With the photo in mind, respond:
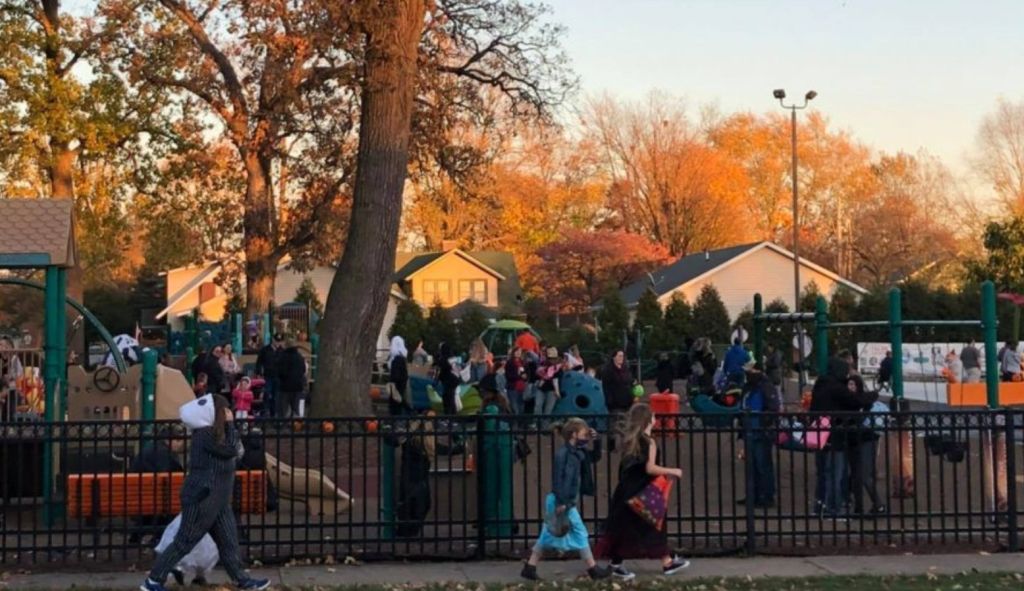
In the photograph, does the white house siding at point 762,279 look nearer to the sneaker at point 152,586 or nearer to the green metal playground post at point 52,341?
the green metal playground post at point 52,341

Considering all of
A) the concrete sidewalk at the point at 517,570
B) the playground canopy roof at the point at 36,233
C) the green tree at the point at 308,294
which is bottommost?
the concrete sidewalk at the point at 517,570

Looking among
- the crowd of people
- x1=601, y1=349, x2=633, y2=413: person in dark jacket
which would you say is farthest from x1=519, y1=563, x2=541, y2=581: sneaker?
the crowd of people

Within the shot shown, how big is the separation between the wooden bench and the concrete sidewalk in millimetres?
646

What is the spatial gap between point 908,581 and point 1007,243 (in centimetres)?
4066

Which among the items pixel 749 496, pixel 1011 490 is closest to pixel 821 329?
pixel 1011 490

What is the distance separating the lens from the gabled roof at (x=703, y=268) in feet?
184

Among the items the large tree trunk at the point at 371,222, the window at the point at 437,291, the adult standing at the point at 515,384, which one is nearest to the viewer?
the large tree trunk at the point at 371,222

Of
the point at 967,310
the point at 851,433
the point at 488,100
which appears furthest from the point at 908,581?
the point at 967,310

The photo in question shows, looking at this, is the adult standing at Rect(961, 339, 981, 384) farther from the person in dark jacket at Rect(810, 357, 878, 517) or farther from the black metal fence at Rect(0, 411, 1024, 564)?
the black metal fence at Rect(0, 411, 1024, 564)

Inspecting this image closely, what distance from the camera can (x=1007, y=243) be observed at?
46.2 metres

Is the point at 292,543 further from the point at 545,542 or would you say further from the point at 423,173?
the point at 423,173

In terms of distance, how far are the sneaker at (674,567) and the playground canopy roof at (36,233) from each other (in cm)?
687

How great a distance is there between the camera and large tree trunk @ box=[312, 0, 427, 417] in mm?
18016

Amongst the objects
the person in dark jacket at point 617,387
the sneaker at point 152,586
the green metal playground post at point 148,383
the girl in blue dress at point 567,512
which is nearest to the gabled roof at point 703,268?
the person in dark jacket at point 617,387
